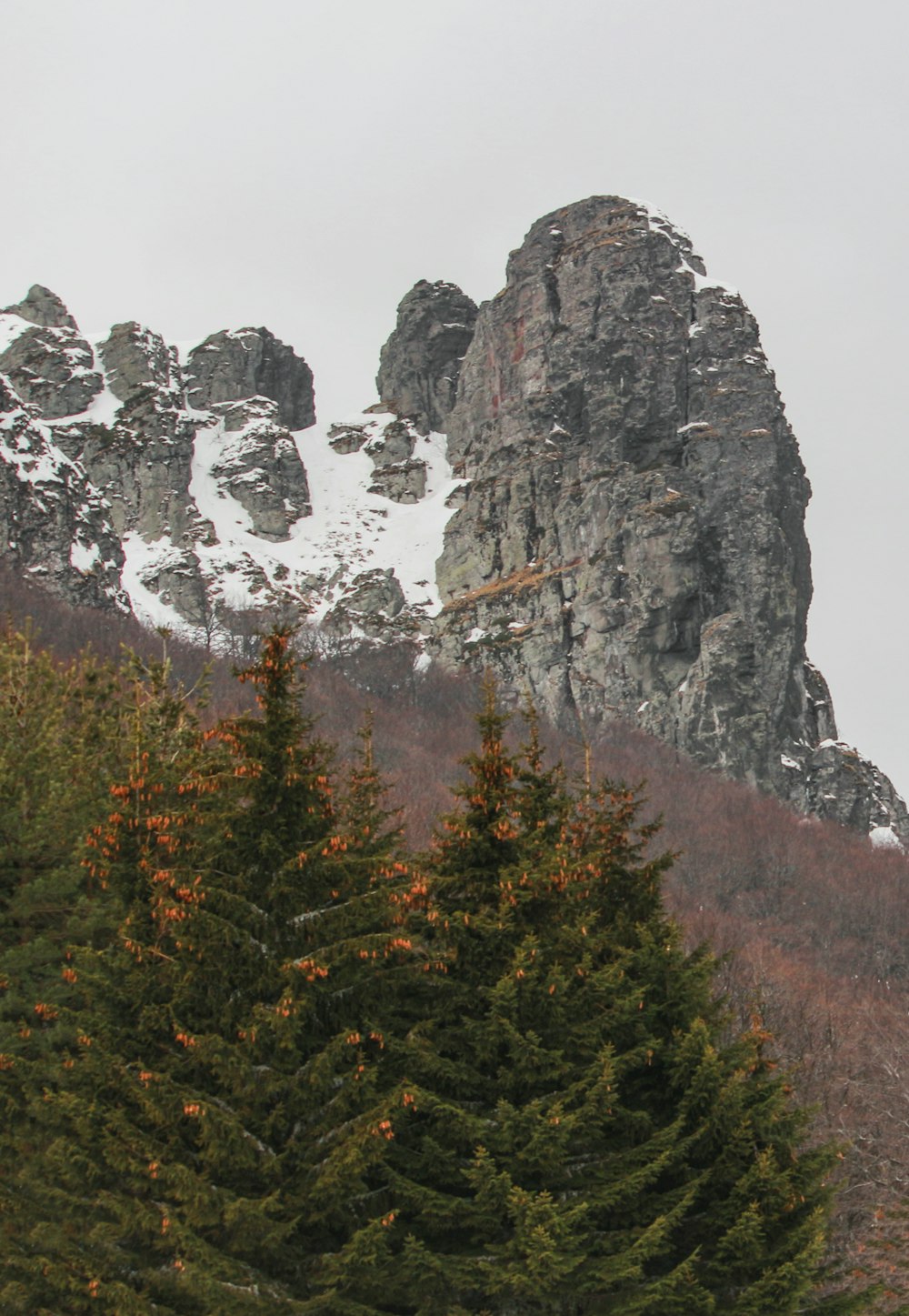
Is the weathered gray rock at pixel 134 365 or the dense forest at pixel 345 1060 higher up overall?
the weathered gray rock at pixel 134 365

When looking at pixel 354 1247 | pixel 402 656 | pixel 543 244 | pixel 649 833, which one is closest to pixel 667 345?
pixel 543 244

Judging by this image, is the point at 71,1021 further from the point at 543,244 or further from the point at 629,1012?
the point at 543,244

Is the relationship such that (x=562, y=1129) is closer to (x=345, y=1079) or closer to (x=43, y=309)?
(x=345, y=1079)

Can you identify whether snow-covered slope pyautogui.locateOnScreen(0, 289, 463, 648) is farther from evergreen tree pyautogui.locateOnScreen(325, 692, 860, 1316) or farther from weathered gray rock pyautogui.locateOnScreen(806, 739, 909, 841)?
evergreen tree pyautogui.locateOnScreen(325, 692, 860, 1316)

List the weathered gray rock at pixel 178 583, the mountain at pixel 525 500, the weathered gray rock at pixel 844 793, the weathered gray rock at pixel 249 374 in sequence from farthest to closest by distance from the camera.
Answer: the weathered gray rock at pixel 249 374
the weathered gray rock at pixel 178 583
the weathered gray rock at pixel 844 793
the mountain at pixel 525 500

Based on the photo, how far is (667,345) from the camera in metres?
104

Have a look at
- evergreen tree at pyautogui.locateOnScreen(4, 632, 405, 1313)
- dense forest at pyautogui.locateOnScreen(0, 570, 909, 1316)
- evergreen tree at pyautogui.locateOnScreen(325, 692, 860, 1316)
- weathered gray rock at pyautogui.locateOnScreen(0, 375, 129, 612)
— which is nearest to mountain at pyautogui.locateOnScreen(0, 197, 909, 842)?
weathered gray rock at pyautogui.locateOnScreen(0, 375, 129, 612)

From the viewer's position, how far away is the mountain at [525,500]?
90500 millimetres

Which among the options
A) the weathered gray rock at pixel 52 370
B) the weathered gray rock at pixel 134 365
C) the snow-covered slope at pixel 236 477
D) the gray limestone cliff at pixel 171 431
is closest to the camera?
the snow-covered slope at pixel 236 477

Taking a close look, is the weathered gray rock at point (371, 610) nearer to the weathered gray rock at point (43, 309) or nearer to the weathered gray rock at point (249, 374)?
the weathered gray rock at point (249, 374)

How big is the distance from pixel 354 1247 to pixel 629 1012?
4089 millimetres

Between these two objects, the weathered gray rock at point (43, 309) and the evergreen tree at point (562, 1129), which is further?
the weathered gray rock at point (43, 309)

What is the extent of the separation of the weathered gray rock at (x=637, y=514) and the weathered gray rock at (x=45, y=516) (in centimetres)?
3557

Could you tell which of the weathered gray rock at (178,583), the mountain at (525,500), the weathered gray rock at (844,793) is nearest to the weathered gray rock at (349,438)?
the mountain at (525,500)
